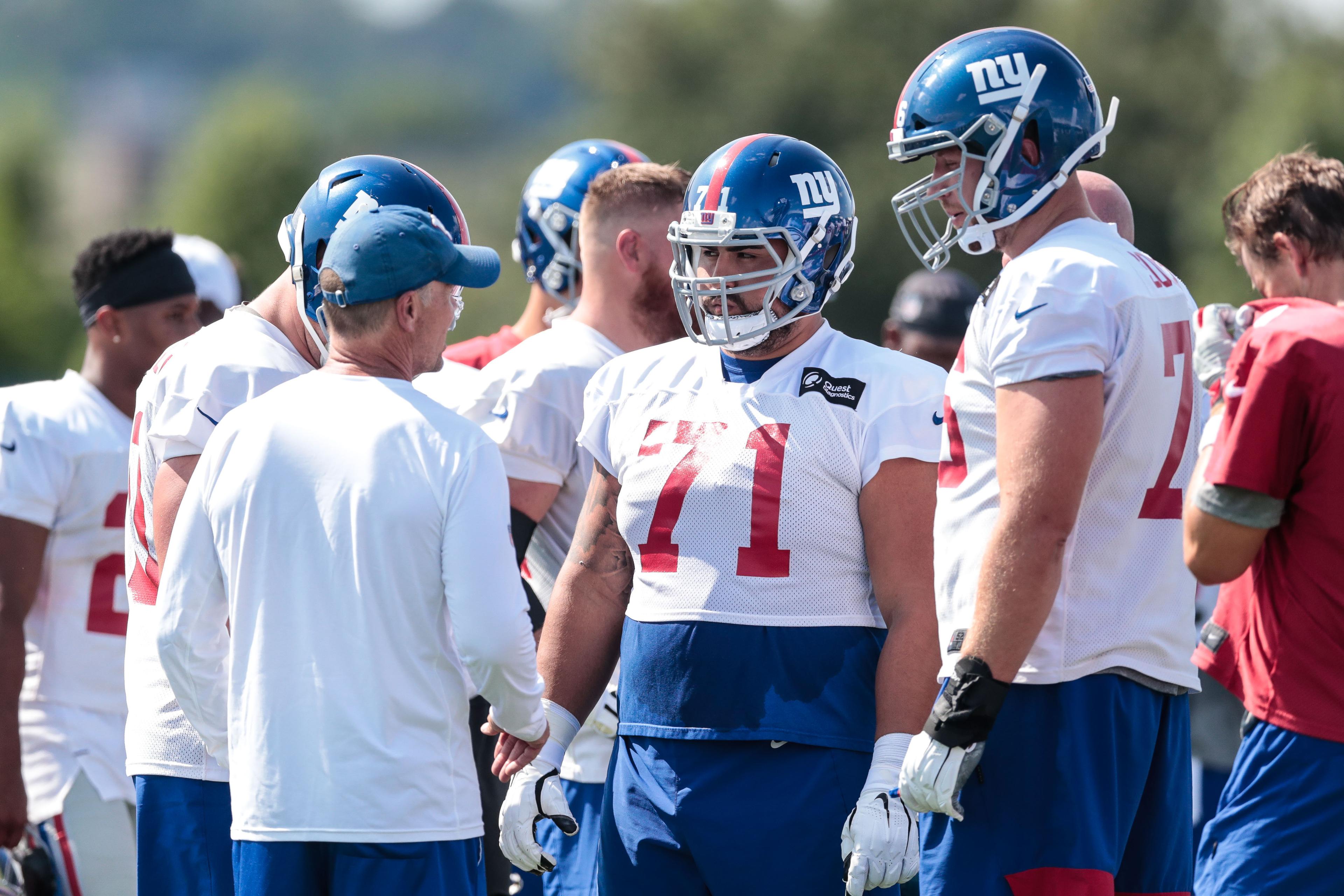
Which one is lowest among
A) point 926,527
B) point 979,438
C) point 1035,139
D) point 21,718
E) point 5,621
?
point 21,718

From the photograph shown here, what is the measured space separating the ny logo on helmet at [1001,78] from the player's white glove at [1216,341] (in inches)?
38.5

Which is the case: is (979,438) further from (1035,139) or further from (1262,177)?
(1262,177)

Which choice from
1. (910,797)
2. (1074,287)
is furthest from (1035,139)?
(910,797)

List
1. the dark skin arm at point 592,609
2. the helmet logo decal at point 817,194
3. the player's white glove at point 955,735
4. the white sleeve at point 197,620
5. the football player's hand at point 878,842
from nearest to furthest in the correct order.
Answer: the player's white glove at point 955,735 → the football player's hand at point 878,842 → the white sleeve at point 197,620 → the helmet logo decal at point 817,194 → the dark skin arm at point 592,609

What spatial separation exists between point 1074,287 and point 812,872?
134 centimetres

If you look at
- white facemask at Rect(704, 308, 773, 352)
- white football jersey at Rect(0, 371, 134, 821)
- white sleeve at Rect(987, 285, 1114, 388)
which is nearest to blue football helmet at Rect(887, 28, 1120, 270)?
white sleeve at Rect(987, 285, 1114, 388)

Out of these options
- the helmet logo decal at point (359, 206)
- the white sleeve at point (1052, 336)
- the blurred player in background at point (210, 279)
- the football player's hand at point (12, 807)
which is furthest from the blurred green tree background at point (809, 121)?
the white sleeve at point (1052, 336)

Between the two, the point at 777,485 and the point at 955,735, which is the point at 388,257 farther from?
the point at 955,735

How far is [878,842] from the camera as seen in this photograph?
3078 mm

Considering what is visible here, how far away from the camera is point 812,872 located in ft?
10.6

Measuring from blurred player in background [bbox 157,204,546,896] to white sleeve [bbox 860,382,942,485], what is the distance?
0.82 meters

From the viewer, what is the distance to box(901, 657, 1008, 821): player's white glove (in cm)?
297

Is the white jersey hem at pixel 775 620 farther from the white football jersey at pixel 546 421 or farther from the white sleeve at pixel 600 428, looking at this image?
the white football jersey at pixel 546 421

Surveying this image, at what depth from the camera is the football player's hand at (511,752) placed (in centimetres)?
342
